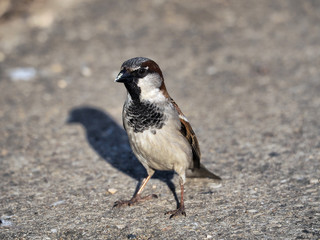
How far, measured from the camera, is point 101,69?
23.9ft

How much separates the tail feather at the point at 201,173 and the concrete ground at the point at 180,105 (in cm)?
7

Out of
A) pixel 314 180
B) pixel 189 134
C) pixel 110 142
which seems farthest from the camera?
pixel 110 142

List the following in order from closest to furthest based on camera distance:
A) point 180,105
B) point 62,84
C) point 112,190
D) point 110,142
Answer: point 112,190 < point 110,142 < point 180,105 < point 62,84

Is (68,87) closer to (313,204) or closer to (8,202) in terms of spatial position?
(8,202)

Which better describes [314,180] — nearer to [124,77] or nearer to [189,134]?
[189,134]

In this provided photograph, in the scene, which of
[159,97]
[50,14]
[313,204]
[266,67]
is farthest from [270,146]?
[50,14]

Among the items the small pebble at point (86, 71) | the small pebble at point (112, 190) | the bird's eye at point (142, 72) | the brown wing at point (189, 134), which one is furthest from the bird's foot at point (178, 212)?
the small pebble at point (86, 71)

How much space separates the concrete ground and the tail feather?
0.07 m

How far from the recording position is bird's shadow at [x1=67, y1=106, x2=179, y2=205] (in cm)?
475

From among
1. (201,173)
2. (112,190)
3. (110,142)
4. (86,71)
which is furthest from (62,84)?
(201,173)

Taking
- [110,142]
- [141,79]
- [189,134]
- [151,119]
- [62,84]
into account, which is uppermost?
[141,79]

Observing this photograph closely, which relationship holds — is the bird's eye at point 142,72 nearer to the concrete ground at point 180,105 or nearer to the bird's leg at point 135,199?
the bird's leg at point 135,199

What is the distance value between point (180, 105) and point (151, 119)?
8.38 ft

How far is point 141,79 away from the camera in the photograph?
3832mm
